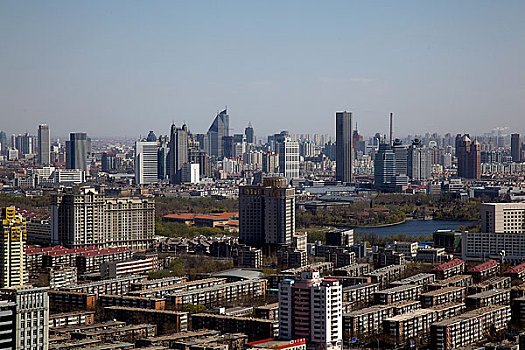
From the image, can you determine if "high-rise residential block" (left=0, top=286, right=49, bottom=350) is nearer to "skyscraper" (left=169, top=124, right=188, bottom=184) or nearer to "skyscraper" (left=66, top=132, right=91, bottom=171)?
"skyscraper" (left=169, top=124, right=188, bottom=184)

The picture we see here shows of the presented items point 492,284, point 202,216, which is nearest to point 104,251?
point 492,284

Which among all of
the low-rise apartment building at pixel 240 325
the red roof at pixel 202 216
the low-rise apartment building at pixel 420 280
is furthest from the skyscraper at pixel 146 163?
the low-rise apartment building at pixel 240 325

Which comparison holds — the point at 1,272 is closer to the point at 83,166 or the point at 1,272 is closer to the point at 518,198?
the point at 518,198

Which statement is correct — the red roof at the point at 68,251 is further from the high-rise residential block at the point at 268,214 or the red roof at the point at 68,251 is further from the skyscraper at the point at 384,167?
the skyscraper at the point at 384,167

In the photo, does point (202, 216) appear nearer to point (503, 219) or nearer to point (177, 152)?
point (503, 219)

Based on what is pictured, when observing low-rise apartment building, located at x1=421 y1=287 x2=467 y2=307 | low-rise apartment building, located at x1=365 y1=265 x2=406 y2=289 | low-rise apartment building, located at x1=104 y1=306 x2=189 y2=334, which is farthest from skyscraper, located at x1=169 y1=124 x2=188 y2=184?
low-rise apartment building, located at x1=104 y1=306 x2=189 y2=334

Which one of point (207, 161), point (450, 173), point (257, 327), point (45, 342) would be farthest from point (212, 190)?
point (45, 342)

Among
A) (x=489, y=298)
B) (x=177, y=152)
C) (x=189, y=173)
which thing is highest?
(x=177, y=152)

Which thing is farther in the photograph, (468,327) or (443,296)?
(443,296)
